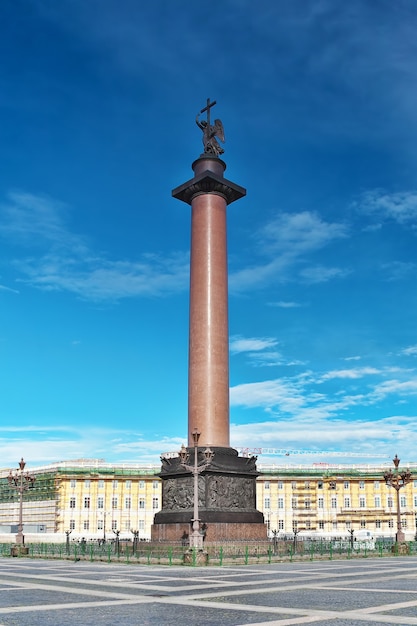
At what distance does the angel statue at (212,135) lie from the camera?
169 ft

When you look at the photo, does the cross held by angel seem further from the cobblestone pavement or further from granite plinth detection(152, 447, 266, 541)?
the cobblestone pavement

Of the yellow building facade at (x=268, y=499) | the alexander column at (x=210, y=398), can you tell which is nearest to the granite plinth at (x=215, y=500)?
the alexander column at (x=210, y=398)

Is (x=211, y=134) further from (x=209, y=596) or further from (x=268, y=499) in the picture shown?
(x=268, y=499)

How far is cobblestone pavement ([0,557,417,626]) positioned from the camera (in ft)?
50.6

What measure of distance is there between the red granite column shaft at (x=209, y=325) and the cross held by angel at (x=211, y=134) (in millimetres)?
4918

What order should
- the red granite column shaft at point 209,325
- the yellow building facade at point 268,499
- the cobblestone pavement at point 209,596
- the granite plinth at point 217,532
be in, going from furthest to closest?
the yellow building facade at point 268,499 → the red granite column shaft at point 209,325 → the granite plinth at point 217,532 → the cobblestone pavement at point 209,596

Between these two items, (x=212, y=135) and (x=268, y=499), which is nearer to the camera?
(x=212, y=135)

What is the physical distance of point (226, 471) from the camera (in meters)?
42.1

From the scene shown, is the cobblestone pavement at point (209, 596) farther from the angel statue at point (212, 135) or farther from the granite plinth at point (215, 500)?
the angel statue at point (212, 135)

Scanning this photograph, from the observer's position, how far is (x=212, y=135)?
51.9m

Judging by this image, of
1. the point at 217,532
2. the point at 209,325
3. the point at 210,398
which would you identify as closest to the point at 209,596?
the point at 217,532

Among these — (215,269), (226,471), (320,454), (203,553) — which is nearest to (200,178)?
(215,269)

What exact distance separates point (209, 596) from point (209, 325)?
26334 millimetres

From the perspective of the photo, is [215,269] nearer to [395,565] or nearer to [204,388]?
[204,388]
